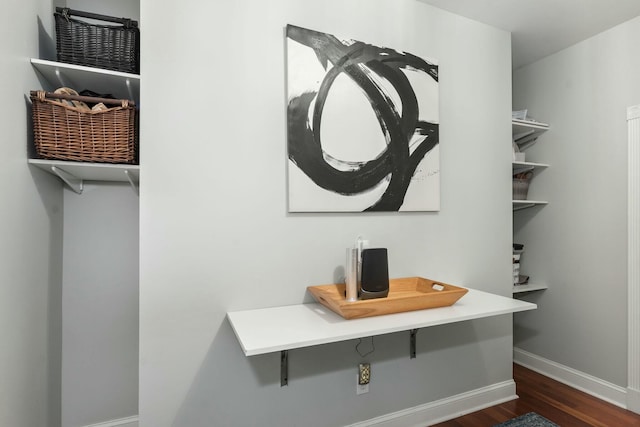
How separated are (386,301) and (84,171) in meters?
1.48

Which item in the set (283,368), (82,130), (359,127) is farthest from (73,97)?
(283,368)

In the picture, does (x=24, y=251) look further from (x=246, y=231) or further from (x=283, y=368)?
(x=283, y=368)

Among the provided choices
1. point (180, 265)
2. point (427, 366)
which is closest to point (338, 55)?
point (180, 265)

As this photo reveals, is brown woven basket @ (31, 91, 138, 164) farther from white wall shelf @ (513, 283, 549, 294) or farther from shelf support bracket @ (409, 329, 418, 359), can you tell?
white wall shelf @ (513, 283, 549, 294)

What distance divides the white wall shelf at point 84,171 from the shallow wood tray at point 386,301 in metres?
1.02

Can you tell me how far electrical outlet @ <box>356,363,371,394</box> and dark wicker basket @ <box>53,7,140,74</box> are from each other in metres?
1.82

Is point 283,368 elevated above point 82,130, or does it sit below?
below

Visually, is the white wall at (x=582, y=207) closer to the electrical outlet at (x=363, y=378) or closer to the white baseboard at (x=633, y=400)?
the white baseboard at (x=633, y=400)

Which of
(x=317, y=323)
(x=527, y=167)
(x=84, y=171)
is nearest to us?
(x=317, y=323)

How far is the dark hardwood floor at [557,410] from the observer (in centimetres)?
200

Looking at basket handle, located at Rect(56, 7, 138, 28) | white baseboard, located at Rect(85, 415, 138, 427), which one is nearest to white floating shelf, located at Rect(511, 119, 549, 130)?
basket handle, located at Rect(56, 7, 138, 28)

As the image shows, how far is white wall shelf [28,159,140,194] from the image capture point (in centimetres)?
137

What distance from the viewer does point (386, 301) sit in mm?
1500

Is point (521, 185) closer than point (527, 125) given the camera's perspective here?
No
